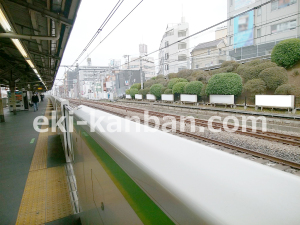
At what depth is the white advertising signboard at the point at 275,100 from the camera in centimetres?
934

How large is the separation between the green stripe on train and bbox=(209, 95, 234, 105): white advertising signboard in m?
12.9

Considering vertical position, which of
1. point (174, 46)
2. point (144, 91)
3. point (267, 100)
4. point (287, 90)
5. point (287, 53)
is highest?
point (174, 46)

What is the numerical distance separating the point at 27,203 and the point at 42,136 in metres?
4.82

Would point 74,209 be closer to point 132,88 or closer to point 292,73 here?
point 292,73

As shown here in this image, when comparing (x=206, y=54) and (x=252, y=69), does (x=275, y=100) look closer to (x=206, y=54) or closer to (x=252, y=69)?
(x=252, y=69)

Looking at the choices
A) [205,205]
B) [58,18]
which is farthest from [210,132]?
[205,205]

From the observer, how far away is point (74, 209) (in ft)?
9.66

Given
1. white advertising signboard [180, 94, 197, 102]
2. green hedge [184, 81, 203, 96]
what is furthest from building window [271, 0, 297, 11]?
white advertising signboard [180, 94, 197, 102]

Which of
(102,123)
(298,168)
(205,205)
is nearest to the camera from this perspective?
(205,205)

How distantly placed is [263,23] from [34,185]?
14623mm

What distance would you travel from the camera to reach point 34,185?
11.7 feet

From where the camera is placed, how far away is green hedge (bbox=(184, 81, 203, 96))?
1540 centimetres

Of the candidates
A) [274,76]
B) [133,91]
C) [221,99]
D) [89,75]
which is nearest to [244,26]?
[274,76]

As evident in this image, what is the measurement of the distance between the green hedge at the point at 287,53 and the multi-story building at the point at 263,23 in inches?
36.6
